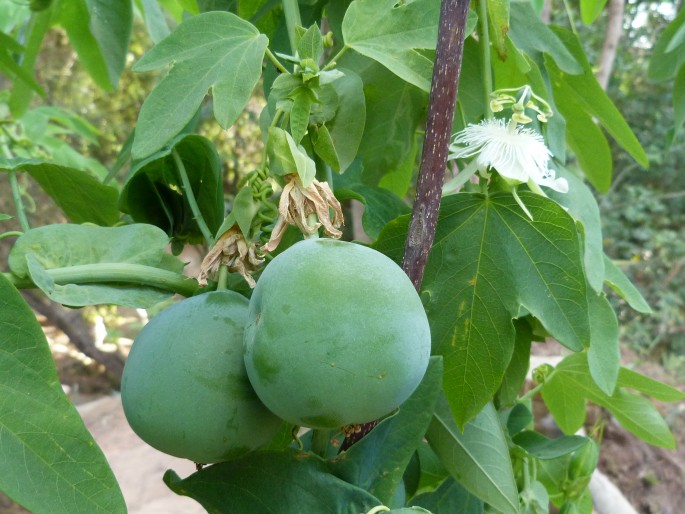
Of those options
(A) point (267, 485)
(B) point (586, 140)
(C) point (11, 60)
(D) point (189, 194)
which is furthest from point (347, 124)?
(C) point (11, 60)

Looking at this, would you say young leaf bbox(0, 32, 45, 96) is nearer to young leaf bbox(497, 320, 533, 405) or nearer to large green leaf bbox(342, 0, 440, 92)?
large green leaf bbox(342, 0, 440, 92)

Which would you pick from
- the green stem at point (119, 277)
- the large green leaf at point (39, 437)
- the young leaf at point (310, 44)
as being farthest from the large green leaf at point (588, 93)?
the large green leaf at point (39, 437)

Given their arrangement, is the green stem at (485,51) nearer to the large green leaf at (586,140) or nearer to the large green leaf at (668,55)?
the large green leaf at (586,140)

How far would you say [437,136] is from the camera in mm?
441

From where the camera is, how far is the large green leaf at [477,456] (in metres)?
0.55

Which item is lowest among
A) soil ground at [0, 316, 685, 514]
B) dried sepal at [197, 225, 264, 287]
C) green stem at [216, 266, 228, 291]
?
soil ground at [0, 316, 685, 514]

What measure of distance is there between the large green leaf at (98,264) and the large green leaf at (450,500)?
278 millimetres

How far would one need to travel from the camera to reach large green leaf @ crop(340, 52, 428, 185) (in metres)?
0.64

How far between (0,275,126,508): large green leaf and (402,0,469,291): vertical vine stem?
0.68 ft

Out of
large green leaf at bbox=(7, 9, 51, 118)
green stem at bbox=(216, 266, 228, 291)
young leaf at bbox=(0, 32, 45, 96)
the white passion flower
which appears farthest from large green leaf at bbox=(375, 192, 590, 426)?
large green leaf at bbox=(7, 9, 51, 118)

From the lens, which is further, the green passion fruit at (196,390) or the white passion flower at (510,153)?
the white passion flower at (510,153)

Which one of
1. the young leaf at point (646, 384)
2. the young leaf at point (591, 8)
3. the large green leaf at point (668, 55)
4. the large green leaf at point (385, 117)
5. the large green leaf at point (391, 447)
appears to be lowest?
the young leaf at point (646, 384)

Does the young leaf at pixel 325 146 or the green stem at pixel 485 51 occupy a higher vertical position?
the green stem at pixel 485 51

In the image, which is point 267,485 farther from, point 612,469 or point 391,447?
point 612,469
